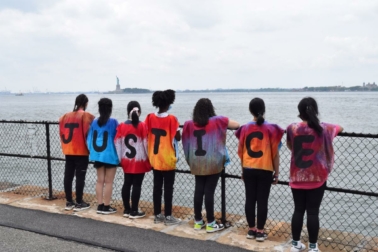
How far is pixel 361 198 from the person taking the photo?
14.6 metres

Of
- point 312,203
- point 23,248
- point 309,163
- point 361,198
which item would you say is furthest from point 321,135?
point 361,198

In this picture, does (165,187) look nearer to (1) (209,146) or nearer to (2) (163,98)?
(1) (209,146)

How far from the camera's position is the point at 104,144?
19.0 ft

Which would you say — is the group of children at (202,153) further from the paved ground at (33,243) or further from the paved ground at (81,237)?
the paved ground at (33,243)

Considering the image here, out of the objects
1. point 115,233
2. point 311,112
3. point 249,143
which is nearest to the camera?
point 311,112

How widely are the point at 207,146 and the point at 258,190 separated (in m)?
0.83

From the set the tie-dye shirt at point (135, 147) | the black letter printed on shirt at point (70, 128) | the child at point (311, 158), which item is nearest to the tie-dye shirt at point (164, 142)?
the tie-dye shirt at point (135, 147)

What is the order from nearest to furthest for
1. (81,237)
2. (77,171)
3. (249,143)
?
(249,143), (81,237), (77,171)

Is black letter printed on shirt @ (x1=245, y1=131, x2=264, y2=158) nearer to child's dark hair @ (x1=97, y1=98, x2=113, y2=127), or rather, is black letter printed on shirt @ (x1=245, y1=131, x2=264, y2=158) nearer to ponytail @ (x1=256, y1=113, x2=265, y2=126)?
ponytail @ (x1=256, y1=113, x2=265, y2=126)

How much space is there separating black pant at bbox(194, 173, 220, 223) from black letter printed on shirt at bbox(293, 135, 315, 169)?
1.17 m

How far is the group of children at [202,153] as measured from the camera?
14.3 feet

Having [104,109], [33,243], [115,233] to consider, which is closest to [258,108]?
[104,109]

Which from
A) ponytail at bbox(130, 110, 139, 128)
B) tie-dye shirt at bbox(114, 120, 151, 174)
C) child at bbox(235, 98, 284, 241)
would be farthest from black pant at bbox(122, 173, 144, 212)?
child at bbox(235, 98, 284, 241)

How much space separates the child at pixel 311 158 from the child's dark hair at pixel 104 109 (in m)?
2.67
